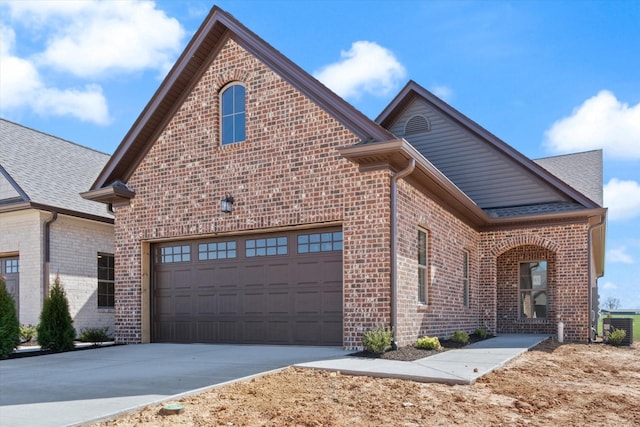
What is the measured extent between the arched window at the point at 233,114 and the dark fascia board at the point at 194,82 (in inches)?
35.6

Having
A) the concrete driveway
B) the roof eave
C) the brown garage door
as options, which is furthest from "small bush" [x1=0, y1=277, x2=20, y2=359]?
the brown garage door

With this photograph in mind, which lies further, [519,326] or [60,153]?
[60,153]

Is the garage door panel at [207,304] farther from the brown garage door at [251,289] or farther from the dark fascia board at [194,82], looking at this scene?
the dark fascia board at [194,82]

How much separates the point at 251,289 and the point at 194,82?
5288mm

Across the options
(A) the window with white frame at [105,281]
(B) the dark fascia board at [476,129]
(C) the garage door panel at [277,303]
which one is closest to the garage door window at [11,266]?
(A) the window with white frame at [105,281]

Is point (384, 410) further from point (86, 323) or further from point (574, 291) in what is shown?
point (86, 323)

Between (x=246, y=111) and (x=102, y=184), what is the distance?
176 inches

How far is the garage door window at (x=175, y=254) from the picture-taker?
14.7 m

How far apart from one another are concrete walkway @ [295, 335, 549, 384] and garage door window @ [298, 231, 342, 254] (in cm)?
280

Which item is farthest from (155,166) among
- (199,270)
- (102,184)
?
(199,270)

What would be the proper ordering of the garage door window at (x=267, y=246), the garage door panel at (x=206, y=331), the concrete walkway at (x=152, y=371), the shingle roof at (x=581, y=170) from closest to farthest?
the concrete walkway at (x=152, y=371) < the garage door window at (x=267, y=246) < the garage door panel at (x=206, y=331) < the shingle roof at (x=581, y=170)

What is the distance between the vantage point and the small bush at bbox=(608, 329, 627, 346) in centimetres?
1631

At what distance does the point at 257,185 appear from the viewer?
1318 centimetres

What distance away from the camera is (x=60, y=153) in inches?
865
